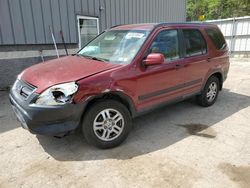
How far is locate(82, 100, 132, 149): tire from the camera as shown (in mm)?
3193

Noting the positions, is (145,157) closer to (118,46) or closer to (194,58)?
(118,46)

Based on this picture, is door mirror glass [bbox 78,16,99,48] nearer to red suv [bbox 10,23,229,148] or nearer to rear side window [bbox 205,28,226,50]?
red suv [bbox 10,23,229,148]

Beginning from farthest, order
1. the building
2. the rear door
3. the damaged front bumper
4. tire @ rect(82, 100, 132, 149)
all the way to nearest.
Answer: the building, the rear door, tire @ rect(82, 100, 132, 149), the damaged front bumper

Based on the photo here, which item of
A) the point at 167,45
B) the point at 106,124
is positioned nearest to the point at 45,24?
the point at 167,45

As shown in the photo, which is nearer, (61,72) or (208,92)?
(61,72)

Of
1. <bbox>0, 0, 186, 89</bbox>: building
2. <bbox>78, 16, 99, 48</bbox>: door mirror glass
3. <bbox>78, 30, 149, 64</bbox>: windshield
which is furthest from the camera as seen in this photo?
<bbox>78, 16, 99, 48</bbox>: door mirror glass

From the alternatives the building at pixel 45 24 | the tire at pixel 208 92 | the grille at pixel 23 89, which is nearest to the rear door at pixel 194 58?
the tire at pixel 208 92

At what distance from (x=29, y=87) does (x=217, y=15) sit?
27.0 meters

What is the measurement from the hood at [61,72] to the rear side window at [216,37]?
2.67 meters

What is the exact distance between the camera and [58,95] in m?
2.96

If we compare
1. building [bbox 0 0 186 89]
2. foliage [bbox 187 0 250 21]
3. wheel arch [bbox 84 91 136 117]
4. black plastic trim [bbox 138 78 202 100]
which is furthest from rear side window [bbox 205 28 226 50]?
foliage [bbox 187 0 250 21]

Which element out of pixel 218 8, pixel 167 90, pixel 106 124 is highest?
pixel 218 8

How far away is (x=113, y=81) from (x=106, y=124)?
0.62 metres

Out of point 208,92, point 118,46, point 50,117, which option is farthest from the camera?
point 208,92
